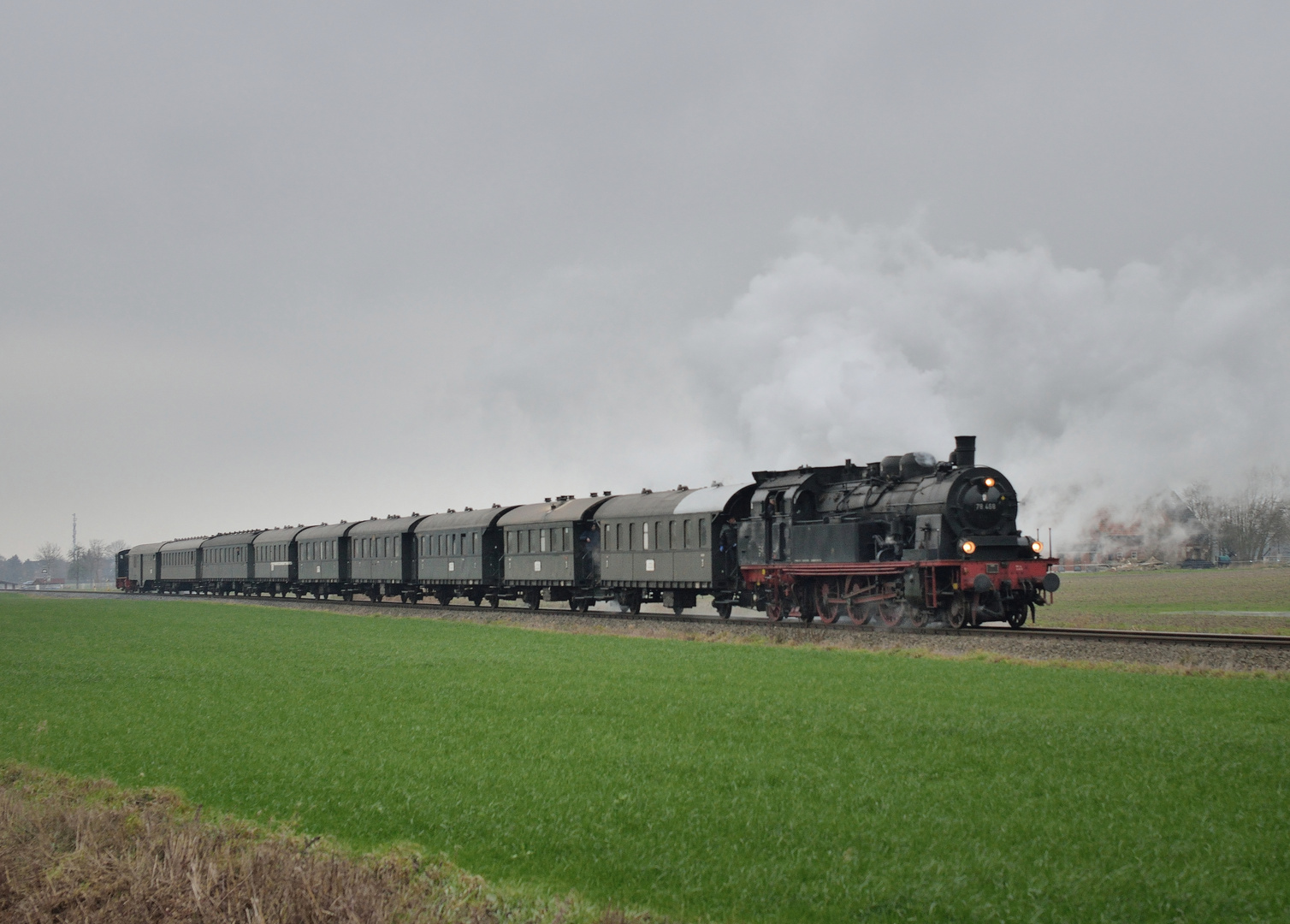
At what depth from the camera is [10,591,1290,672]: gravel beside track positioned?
57.8 ft

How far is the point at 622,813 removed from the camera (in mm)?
8547

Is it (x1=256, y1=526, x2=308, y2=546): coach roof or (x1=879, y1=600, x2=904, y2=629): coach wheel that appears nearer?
(x1=879, y1=600, x2=904, y2=629): coach wheel

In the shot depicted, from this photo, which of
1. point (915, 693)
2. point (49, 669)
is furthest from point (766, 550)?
point (49, 669)

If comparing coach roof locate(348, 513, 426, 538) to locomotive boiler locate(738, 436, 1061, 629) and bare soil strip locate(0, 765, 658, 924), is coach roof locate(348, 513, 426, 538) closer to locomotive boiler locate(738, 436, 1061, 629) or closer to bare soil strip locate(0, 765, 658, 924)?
locomotive boiler locate(738, 436, 1061, 629)

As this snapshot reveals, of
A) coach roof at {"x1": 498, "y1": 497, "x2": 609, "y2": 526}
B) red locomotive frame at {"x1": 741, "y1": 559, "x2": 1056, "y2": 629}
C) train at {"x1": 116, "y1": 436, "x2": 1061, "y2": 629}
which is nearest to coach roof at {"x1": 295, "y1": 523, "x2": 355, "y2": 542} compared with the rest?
train at {"x1": 116, "y1": 436, "x2": 1061, "y2": 629}

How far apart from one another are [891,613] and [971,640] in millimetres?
3924

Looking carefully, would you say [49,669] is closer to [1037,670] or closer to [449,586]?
[1037,670]

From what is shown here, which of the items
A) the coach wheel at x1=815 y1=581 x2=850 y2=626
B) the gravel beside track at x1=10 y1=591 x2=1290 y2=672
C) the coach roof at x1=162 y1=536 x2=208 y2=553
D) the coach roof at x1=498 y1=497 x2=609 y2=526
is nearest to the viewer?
the gravel beside track at x1=10 y1=591 x2=1290 y2=672

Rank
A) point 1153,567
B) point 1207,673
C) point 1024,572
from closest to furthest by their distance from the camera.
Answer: point 1207,673 < point 1024,572 < point 1153,567

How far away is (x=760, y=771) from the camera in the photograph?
384 inches

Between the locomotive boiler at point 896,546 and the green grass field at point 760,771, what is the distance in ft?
16.0

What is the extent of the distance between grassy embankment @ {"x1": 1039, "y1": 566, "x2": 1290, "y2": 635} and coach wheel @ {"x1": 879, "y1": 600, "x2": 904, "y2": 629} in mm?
7394

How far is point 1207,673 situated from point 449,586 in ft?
112

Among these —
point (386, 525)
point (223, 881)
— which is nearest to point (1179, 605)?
point (386, 525)
